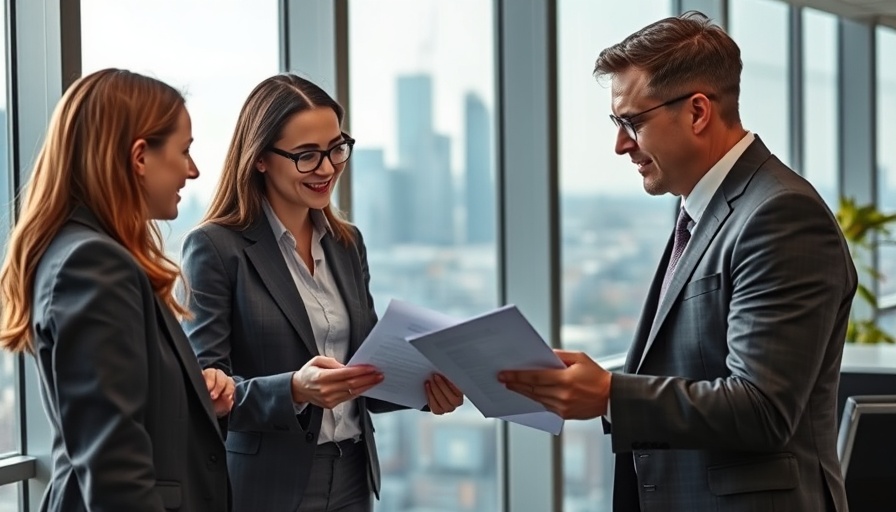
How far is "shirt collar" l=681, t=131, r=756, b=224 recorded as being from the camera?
6.33ft

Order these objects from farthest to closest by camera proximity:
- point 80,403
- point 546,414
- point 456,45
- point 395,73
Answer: point 456,45 < point 395,73 < point 546,414 < point 80,403

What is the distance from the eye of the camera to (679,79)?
195 centimetres

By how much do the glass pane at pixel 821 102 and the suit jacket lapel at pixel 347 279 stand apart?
219 inches

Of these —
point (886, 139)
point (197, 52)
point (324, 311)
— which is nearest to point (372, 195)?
point (197, 52)

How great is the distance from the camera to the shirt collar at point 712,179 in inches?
76.0

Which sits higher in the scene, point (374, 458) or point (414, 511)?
point (374, 458)

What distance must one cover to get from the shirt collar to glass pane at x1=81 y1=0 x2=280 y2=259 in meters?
1.46

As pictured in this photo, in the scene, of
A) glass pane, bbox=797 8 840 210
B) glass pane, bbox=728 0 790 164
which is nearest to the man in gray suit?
glass pane, bbox=728 0 790 164

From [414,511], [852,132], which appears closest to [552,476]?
[414,511]

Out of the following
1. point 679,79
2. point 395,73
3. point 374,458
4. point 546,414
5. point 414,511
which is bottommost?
point 414,511

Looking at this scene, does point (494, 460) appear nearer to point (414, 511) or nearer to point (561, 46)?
point (414, 511)

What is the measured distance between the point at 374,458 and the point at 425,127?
1972 mm


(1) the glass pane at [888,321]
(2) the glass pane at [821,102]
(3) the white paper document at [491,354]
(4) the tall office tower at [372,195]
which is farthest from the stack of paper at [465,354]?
(1) the glass pane at [888,321]

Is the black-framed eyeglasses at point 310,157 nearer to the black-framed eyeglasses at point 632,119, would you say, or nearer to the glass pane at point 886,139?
the black-framed eyeglasses at point 632,119
